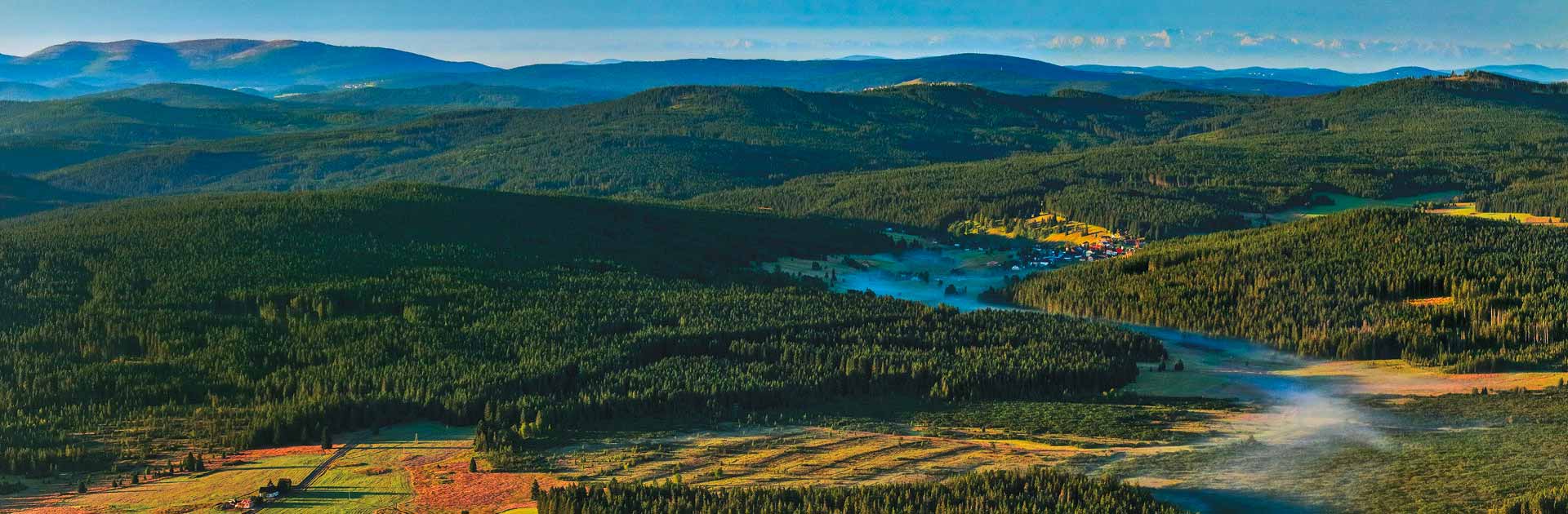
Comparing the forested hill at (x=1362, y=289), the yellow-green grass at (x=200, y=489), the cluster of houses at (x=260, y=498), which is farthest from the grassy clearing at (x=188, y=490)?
the forested hill at (x=1362, y=289)

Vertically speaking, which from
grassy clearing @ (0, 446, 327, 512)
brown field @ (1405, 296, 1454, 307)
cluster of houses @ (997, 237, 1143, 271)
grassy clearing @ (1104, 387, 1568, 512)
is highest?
brown field @ (1405, 296, 1454, 307)

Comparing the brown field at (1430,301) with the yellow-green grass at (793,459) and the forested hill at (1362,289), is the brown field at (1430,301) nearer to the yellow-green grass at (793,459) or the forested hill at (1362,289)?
the forested hill at (1362,289)

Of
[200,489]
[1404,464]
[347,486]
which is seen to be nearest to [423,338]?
[347,486]

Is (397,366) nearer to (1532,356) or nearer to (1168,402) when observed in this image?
(1168,402)

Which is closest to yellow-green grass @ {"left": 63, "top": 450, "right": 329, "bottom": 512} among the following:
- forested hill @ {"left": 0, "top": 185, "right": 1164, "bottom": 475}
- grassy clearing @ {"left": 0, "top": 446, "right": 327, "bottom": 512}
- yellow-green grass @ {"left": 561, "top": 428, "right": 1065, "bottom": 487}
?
grassy clearing @ {"left": 0, "top": 446, "right": 327, "bottom": 512}

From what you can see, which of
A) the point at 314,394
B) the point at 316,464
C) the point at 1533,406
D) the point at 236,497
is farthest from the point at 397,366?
the point at 1533,406

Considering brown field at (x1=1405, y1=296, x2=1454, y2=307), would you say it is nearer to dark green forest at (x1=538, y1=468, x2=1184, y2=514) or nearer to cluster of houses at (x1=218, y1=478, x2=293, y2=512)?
dark green forest at (x1=538, y1=468, x2=1184, y2=514)
